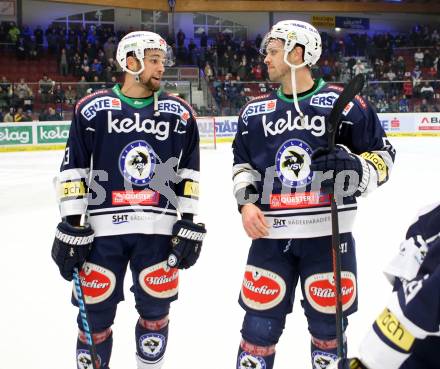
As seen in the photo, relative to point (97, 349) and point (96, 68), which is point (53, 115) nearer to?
point (96, 68)

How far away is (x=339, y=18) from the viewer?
2377 cm

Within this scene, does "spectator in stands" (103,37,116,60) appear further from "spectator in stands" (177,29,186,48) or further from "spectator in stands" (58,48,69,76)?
"spectator in stands" (177,29,186,48)

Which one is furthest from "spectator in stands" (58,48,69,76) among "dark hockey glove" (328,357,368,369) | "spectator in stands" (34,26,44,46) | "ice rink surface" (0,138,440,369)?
"dark hockey glove" (328,357,368,369)

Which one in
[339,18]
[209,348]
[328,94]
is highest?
[339,18]

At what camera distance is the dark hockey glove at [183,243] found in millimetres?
2289

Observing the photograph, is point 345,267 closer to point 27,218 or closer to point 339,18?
point 27,218

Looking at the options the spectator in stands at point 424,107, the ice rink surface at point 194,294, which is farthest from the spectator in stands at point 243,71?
the ice rink surface at point 194,294

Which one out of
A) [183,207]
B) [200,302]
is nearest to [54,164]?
→ [200,302]

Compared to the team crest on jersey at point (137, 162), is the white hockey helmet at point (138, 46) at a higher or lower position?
higher

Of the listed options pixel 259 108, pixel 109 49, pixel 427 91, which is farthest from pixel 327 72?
pixel 259 108

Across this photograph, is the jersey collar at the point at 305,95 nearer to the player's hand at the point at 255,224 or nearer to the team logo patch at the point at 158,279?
the player's hand at the point at 255,224

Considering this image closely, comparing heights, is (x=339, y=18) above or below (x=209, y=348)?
above

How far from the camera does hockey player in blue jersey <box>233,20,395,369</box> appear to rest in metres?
2.08

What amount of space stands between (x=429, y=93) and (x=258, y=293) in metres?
15.0
